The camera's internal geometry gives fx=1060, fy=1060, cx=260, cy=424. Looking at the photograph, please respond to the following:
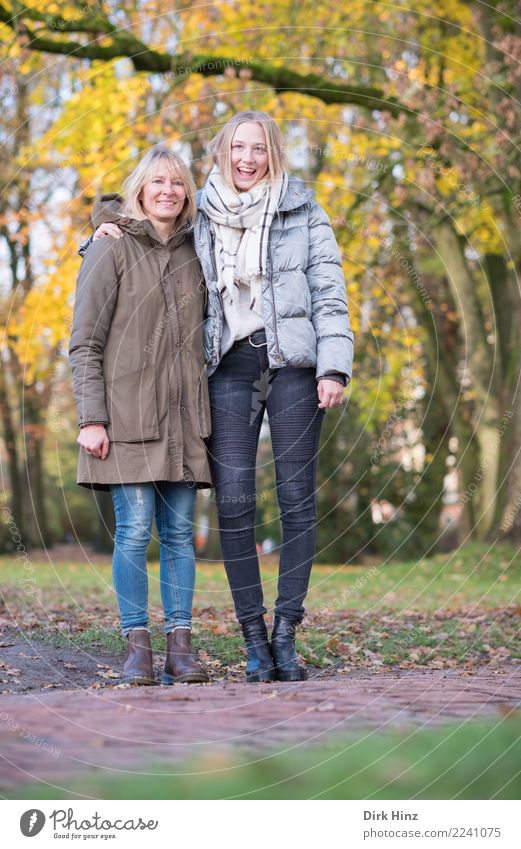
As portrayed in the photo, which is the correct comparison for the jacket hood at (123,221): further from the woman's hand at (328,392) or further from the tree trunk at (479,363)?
the tree trunk at (479,363)

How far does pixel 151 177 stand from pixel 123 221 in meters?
0.25

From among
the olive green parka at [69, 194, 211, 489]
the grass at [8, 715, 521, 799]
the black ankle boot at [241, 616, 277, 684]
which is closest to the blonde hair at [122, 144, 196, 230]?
the olive green parka at [69, 194, 211, 489]

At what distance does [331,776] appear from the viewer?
3.52 m

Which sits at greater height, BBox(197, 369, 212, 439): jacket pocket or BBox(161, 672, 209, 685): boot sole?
BBox(197, 369, 212, 439): jacket pocket

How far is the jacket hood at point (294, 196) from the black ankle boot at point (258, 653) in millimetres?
1969

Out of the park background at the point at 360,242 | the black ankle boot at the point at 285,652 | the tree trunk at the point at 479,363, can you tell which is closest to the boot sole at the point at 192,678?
the black ankle boot at the point at 285,652

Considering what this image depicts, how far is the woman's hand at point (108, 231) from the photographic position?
4996 millimetres

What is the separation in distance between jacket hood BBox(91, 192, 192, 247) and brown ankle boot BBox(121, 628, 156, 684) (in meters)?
1.87

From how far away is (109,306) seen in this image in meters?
4.91

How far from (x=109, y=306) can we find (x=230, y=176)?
0.85 m

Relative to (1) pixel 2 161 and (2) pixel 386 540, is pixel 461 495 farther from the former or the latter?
(1) pixel 2 161

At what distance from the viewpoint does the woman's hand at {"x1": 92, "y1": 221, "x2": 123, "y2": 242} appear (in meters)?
5.00

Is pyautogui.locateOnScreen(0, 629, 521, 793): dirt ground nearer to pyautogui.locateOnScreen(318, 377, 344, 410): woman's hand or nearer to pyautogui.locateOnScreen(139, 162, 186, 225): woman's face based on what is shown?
pyautogui.locateOnScreen(318, 377, 344, 410): woman's hand

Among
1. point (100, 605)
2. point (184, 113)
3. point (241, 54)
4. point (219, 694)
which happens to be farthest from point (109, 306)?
point (241, 54)
